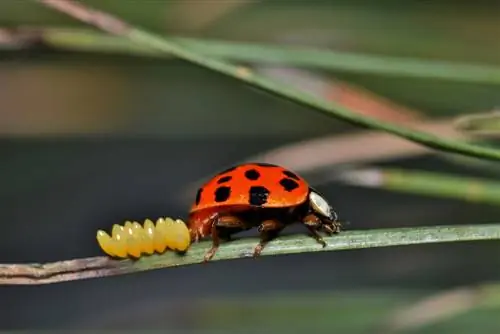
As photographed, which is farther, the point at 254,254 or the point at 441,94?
the point at 441,94

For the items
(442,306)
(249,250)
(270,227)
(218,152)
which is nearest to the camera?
(249,250)

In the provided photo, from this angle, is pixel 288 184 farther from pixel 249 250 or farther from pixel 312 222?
pixel 249 250

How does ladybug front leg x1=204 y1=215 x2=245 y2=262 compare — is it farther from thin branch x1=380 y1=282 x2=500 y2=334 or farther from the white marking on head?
thin branch x1=380 y1=282 x2=500 y2=334

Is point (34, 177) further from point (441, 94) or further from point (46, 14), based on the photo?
point (441, 94)

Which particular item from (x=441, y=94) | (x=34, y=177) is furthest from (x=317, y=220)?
(x=34, y=177)

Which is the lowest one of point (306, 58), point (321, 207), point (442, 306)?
point (442, 306)

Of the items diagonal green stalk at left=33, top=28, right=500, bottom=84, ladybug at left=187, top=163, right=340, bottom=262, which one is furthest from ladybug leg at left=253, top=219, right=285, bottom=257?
diagonal green stalk at left=33, top=28, right=500, bottom=84

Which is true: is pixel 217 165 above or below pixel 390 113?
→ below

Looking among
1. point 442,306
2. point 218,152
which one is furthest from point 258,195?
point 218,152
